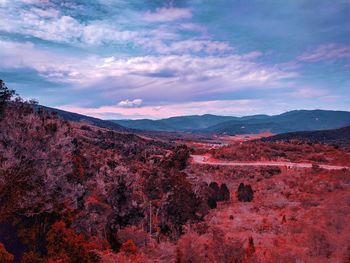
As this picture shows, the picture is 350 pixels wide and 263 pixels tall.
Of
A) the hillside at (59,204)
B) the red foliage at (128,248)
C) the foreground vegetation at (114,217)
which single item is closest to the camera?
the hillside at (59,204)

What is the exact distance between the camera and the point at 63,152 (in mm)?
17609

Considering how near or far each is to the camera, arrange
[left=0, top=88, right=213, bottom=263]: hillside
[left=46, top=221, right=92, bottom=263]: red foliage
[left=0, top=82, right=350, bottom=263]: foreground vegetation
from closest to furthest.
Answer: [left=46, top=221, right=92, bottom=263]: red foliage → [left=0, top=88, right=213, bottom=263]: hillside → [left=0, top=82, right=350, bottom=263]: foreground vegetation

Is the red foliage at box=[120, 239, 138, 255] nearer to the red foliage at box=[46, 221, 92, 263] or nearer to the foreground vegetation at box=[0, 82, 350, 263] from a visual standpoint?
the foreground vegetation at box=[0, 82, 350, 263]

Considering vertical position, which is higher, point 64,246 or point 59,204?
point 59,204

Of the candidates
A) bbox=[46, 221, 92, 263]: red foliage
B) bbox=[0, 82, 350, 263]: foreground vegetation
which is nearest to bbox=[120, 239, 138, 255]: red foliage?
bbox=[0, 82, 350, 263]: foreground vegetation

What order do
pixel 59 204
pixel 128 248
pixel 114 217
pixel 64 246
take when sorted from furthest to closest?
pixel 114 217
pixel 128 248
pixel 59 204
pixel 64 246

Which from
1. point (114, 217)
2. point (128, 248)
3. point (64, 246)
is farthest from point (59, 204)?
point (114, 217)

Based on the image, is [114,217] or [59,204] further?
[114,217]

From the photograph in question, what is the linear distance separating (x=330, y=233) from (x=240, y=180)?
27.4 meters

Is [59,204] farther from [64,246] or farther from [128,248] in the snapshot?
[128,248]

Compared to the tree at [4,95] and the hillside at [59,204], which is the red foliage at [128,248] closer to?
the hillside at [59,204]

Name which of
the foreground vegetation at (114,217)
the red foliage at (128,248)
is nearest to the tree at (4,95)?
the foreground vegetation at (114,217)

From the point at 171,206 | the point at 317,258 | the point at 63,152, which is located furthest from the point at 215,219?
the point at 63,152

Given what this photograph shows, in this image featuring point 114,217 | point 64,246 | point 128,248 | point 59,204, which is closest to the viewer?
point 64,246
